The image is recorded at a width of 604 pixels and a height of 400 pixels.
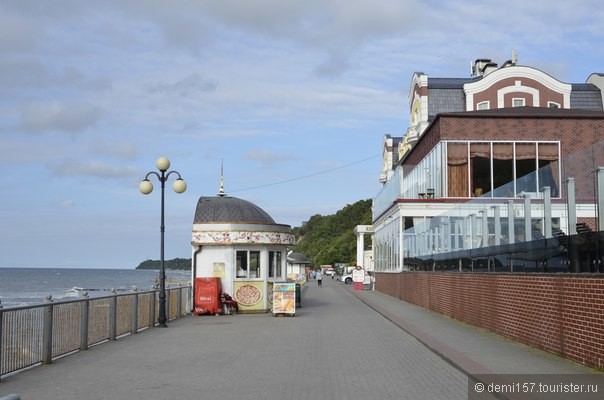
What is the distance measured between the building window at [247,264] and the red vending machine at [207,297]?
1318mm

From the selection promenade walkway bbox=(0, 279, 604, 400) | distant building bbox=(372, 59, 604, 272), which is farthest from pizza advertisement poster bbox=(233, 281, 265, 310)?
promenade walkway bbox=(0, 279, 604, 400)

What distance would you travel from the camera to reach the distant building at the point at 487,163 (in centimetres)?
1345

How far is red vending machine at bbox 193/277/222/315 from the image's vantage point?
80.3 ft

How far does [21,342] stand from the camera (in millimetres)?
11336

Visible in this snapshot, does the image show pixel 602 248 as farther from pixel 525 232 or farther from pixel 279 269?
pixel 279 269

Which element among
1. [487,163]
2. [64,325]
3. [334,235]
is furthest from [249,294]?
[334,235]

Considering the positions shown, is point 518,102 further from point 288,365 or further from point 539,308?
point 288,365

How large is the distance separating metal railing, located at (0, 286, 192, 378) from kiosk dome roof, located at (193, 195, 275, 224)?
664 centimetres

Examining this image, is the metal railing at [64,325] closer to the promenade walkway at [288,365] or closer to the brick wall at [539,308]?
the promenade walkway at [288,365]

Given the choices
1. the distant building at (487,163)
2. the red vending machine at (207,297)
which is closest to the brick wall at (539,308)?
the distant building at (487,163)

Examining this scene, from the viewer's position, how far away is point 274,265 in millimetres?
26312

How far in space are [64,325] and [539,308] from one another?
8531mm

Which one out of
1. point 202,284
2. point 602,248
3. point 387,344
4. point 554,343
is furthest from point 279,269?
point 602,248

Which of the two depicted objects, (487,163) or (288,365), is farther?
(487,163)
